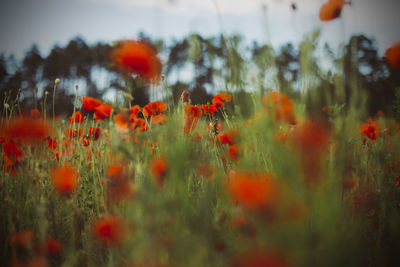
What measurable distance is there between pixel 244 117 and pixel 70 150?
1222 mm

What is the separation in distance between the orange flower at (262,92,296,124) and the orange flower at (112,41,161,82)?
483 millimetres

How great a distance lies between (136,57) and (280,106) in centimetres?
54

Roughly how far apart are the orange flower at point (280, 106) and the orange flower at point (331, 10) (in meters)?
0.46

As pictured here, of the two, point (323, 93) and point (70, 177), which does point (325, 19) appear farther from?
point (70, 177)

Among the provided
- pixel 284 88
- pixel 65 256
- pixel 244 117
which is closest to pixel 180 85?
pixel 244 117

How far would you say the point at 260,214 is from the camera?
0.57m

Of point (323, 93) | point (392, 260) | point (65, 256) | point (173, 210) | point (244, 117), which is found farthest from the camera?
point (244, 117)

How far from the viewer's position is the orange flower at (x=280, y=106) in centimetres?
83

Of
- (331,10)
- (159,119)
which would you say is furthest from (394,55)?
(159,119)

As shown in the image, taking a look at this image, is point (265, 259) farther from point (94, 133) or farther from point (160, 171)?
point (94, 133)

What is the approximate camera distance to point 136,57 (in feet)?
2.78

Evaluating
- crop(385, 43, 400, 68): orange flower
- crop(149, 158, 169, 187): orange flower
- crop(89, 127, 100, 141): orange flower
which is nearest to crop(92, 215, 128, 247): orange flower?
crop(149, 158, 169, 187): orange flower

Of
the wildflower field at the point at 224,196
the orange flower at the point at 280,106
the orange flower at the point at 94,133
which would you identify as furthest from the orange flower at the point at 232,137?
the orange flower at the point at 94,133

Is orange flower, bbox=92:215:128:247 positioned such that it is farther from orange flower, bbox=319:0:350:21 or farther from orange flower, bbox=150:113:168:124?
orange flower, bbox=319:0:350:21
